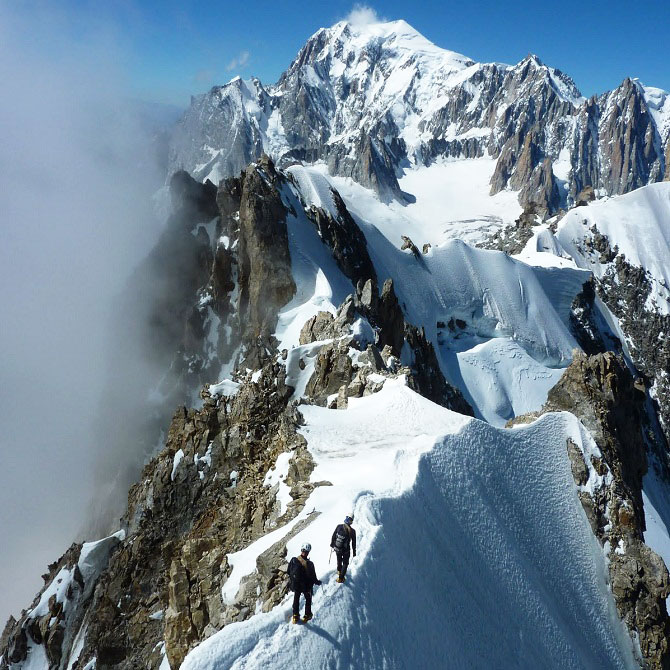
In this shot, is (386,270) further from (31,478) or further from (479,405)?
(31,478)

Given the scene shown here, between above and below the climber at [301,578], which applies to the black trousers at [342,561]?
above

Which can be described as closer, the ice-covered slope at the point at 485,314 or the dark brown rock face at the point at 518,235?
the ice-covered slope at the point at 485,314

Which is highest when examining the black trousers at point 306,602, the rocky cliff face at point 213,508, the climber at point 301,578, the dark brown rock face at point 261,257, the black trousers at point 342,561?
the dark brown rock face at point 261,257

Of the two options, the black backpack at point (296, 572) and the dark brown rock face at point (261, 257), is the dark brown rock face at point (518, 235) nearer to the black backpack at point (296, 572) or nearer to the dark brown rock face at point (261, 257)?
the dark brown rock face at point (261, 257)

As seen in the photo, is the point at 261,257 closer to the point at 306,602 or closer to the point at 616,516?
the point at 616,516

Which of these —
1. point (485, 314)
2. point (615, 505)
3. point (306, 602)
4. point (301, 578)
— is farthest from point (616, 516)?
point (485, 314)

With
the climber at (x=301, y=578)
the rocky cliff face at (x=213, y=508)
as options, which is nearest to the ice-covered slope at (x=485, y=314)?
the rocky cliff face at (x=213, y=508)
